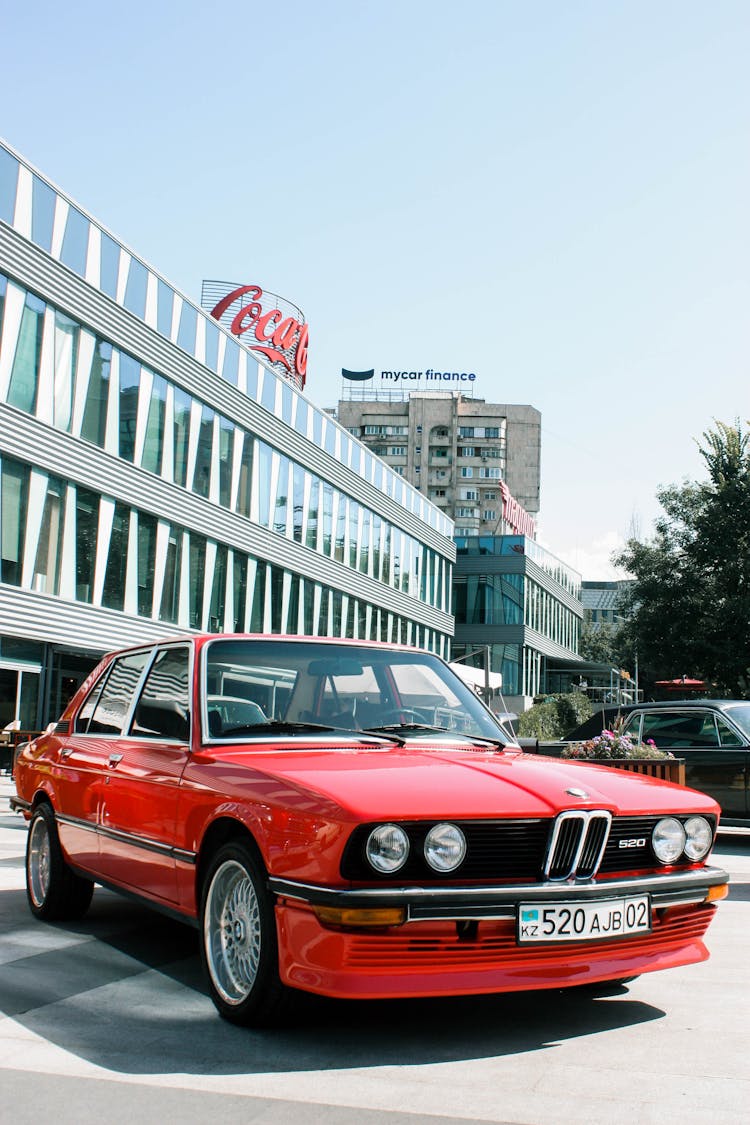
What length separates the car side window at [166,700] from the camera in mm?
5719

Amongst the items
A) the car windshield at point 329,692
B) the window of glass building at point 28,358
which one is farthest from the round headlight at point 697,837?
the window of glass building at point 28,358

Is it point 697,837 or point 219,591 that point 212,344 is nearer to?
point 219,591

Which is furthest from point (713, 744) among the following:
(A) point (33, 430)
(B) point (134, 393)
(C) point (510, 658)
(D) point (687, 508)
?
(C) point (510, 658)

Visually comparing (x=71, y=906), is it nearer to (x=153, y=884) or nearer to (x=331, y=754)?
(x=153, y=884)

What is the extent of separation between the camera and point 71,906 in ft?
23.3

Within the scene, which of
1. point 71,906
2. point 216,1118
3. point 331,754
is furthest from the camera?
point 71,906

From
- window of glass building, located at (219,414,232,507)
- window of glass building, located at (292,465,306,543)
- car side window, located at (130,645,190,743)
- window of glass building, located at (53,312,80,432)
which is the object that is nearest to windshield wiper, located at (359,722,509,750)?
car side window, located at (130,645,190,743)

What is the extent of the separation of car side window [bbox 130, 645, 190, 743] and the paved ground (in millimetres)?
1148

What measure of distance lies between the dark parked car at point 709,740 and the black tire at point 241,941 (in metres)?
9.13

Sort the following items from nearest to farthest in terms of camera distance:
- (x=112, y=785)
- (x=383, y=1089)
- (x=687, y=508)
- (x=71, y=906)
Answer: (x=383, y=1089), (x=112, y=785), (x=71, y=906), (x=687, y=508)

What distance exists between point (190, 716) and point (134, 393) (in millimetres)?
24457

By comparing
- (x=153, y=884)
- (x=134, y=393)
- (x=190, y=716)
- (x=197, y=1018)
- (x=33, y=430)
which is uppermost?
(x=134, y=393)

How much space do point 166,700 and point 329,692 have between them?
2.60ft

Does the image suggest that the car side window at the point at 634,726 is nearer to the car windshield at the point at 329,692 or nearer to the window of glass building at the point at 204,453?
the car windshield at the point at 329,692
